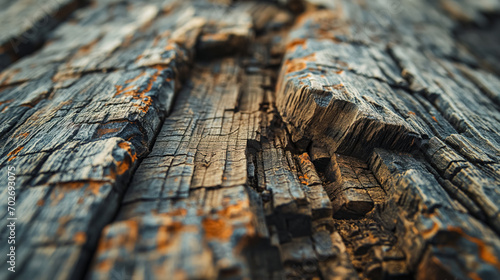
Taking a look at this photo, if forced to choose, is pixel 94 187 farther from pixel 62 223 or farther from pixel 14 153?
pixel 14 153

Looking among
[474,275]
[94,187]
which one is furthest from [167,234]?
[474,275]

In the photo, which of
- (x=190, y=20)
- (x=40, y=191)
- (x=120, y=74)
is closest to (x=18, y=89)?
(x=120, y=74)

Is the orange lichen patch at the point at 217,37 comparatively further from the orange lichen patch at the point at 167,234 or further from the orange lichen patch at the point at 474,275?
the orange lichen patch at the point at 474,275

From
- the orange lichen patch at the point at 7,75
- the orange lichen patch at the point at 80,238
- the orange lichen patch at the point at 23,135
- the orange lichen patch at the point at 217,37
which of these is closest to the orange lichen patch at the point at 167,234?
the orange lichen patch at the point at 80,238

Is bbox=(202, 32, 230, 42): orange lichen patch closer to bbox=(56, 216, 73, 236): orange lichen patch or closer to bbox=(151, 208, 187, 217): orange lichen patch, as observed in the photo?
bbox=(151, 208, 187, 217): orange lichen patch

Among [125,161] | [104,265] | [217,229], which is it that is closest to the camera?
[104,265]

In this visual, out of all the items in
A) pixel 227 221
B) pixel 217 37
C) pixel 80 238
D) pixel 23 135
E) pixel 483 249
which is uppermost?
pixel 217 37

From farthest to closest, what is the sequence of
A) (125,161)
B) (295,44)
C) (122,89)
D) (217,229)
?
1. (295,44)
2. (122,89)
3. (125,161)
4. (217,229)
